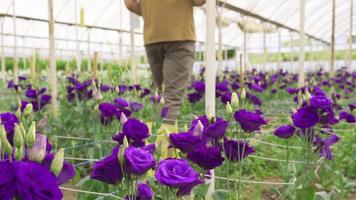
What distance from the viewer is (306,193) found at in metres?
1.53

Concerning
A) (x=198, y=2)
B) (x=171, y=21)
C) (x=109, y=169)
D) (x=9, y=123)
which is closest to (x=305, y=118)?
(x=109, y=169)

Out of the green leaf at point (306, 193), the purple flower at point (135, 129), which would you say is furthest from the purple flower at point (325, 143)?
the purple flower at point (135, 129)

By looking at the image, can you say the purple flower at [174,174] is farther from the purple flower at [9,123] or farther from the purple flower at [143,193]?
the purple flower at [9,123]

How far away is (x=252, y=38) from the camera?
2278 centimetres

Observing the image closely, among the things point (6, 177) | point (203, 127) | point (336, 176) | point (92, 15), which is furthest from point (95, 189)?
point (92, 15)

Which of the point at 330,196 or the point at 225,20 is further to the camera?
the point at 225,20

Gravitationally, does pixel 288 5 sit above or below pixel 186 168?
above

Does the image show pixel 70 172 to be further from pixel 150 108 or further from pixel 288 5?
pixel 288 5

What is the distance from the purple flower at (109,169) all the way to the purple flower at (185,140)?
0.64ft

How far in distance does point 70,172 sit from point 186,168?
237 mm

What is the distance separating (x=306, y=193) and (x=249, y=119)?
0.43 meters

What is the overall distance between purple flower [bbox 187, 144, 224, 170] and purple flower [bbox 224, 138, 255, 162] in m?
0.15

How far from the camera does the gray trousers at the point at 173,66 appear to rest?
302 cm

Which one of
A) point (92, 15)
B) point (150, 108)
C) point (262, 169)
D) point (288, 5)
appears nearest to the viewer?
point (262, 169)
